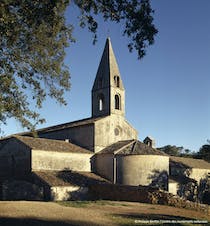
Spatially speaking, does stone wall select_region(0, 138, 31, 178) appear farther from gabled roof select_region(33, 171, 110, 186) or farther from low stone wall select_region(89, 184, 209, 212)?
low stone wall select_region(89, 184, 209, 212)

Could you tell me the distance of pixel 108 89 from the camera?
130 feet

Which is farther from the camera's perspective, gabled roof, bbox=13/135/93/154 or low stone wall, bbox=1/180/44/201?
gabled roof, bbox=13/135/93/154

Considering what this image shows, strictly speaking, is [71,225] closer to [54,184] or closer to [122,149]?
[54,184]

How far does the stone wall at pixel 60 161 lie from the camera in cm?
3253

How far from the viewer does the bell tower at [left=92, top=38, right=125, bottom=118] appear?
3956cm

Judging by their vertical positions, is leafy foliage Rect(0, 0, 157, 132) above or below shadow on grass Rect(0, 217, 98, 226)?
above

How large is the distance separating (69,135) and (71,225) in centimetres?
2739

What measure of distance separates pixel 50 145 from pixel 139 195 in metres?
11.9

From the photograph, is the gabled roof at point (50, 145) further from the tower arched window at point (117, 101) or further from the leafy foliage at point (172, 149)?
the leafy foliage at point (172, 149)

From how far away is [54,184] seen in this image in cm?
2906

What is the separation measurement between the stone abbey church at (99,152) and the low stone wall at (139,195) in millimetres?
2218

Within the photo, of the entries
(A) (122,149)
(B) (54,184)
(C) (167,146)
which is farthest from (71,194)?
(C) (167,146)

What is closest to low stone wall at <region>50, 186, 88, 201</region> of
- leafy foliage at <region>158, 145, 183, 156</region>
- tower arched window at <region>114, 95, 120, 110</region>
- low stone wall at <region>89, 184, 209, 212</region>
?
low stone wall at <region>89, 184, 209, 212</region>

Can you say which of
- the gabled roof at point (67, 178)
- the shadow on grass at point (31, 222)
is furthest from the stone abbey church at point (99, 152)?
the shadow on grass at point (31, 222)
